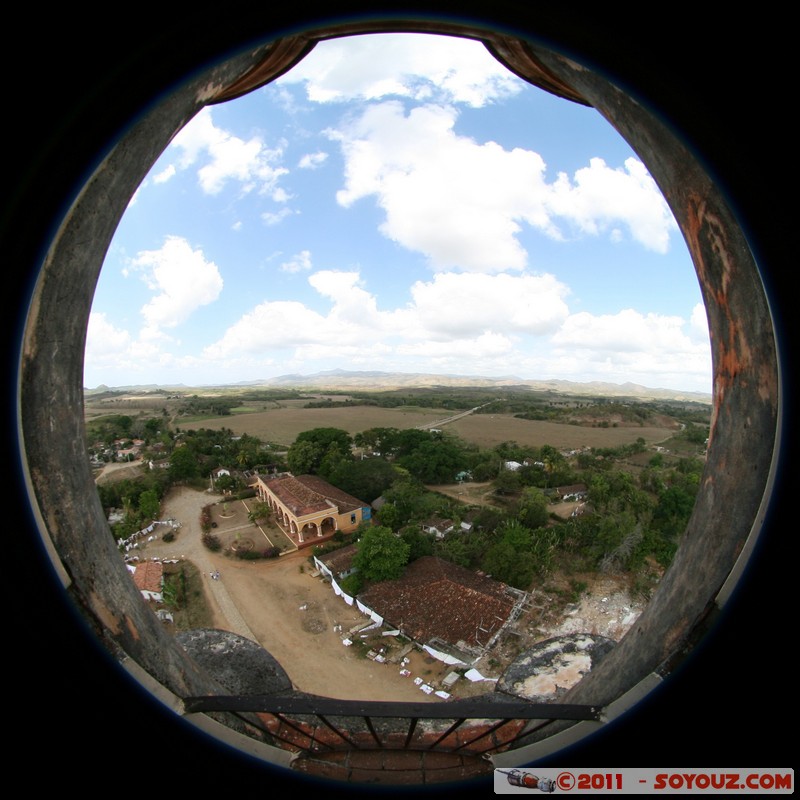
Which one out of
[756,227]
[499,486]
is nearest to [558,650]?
[756,227]

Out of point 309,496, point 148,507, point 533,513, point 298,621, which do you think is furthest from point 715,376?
point 148,507

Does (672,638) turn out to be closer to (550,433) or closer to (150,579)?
(150,579)

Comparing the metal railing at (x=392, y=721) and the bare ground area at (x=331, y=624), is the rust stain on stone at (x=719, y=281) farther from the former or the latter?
the bare ground area at (x=331, y=624)

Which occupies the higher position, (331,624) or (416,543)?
(416,543)

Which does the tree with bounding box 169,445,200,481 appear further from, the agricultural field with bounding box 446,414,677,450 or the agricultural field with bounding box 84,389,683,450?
the agricultural field with bounding box 446,414,677,450

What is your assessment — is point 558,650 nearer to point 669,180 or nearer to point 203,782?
point 203,782
